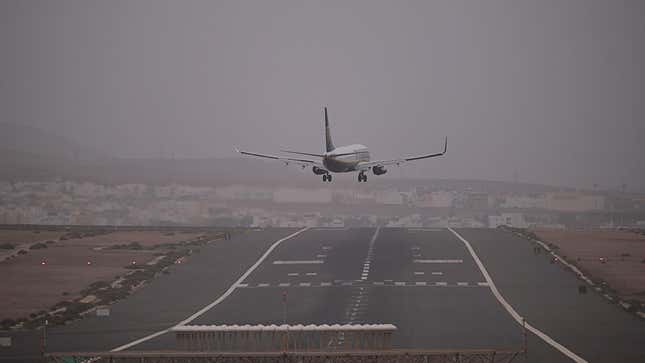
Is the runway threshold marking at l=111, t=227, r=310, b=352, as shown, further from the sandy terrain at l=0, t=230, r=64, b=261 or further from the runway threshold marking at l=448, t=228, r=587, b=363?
the sandy terrain at l=0, t=230, r=64, b=261

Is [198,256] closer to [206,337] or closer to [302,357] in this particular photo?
[206,337]

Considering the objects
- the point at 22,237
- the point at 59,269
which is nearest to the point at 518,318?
the point at 59,269

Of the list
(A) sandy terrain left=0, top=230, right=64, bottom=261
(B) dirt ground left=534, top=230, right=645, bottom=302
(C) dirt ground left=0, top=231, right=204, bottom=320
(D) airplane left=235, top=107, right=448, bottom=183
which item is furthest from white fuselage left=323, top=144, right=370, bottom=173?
(A) sandy terrain left=0, top=230, right=64, bottom=261

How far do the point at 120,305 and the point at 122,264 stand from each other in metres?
27.3

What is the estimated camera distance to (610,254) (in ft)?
387

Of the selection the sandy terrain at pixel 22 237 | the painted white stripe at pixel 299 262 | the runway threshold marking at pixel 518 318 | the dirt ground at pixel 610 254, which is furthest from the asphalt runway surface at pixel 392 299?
the sandy terrain at pixel 22 237

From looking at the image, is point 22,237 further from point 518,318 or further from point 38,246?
point 518,318

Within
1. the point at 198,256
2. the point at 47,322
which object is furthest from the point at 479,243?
the point at 47,322

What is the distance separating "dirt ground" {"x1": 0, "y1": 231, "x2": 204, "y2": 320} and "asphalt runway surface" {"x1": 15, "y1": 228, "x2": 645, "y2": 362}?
6.33m

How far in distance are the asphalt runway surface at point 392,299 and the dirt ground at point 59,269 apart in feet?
20.8

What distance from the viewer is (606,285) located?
91.3 m

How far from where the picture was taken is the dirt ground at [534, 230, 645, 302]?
94.0 m

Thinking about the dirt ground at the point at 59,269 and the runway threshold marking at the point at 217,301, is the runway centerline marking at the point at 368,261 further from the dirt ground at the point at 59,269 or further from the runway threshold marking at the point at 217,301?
the dirt ground at the point at 59,269

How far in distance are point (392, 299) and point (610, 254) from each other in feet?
145
